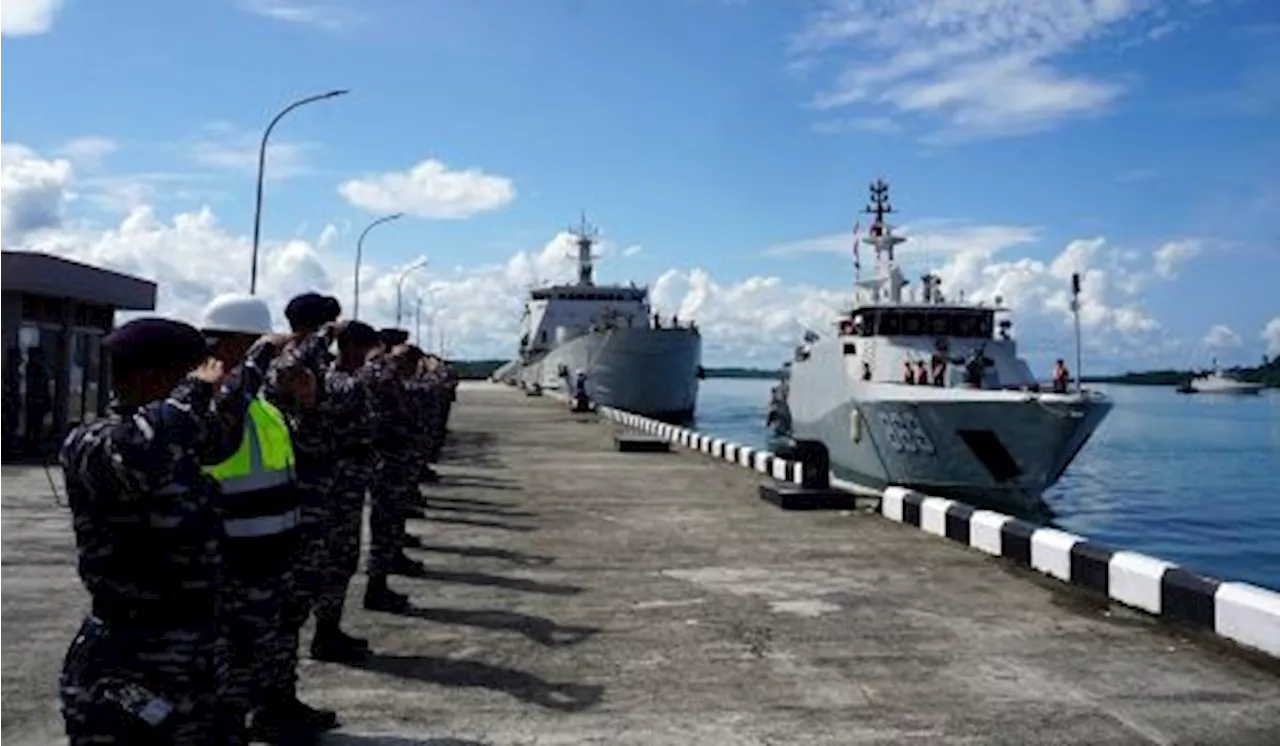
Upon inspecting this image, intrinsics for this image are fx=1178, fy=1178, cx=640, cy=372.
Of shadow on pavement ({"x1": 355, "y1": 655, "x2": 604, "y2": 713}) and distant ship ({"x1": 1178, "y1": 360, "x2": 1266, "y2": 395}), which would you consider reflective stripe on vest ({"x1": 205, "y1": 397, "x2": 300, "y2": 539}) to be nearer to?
shadow on pavement ({"x1": 355, "y1": 655, "x2": 604, "y2": 713})

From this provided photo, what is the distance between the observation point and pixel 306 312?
5078 mm

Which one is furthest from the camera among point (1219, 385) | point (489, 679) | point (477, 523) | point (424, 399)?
point (1219, 385)

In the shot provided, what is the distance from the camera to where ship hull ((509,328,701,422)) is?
178ft

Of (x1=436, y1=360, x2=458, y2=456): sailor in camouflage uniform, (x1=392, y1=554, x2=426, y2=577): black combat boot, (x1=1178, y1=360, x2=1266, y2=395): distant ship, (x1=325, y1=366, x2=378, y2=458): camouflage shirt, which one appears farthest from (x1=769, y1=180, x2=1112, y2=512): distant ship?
(x1=1178, y1=360, x2=1266, y2=395): distant ship

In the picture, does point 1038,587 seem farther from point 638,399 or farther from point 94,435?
point 638,399

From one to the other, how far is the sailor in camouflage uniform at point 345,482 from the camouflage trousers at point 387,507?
1.18m

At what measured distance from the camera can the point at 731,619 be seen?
25.9ft

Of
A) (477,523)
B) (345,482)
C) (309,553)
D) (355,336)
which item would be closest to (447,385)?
(477,523)

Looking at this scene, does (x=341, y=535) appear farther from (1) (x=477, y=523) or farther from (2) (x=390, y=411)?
(1) (x=477, y=523)

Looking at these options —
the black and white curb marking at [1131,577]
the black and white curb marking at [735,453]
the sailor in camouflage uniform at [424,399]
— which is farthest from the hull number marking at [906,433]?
the black and white curb marking at [1131,577]

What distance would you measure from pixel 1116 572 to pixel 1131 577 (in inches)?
8.3

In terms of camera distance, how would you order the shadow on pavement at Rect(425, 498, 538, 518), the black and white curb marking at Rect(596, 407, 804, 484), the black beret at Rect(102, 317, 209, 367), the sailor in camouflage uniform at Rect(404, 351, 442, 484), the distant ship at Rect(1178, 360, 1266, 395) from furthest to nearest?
the distant ship at Rect(1178, 360, 1266, 395) < the black and white curb marking at Rect(596, 407, 804, 484) < the shadow on pavement at Rect(425, 498, 538, 518) < the sailor in camouflage uniform at Rect(404, 351, 442, 484) < the black beret at Rect(102, 317, 209, 367)

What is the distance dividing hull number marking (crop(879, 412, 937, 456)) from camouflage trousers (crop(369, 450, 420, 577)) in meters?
17.1

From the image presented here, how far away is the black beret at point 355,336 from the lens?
657cm
